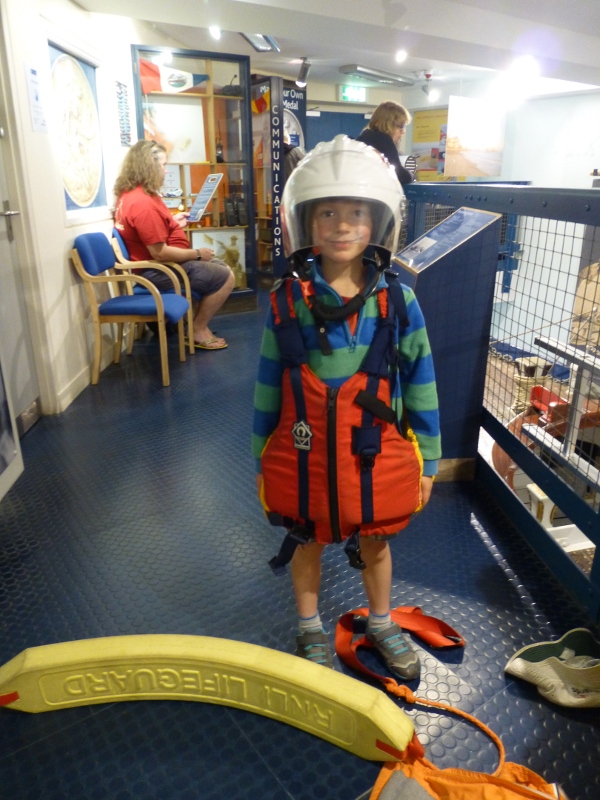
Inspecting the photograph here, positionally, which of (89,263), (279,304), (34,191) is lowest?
(89,263)

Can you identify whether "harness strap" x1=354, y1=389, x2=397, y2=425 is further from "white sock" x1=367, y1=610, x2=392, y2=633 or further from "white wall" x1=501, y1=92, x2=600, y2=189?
"white wall" x1=501, y1=92, x2=600, y2=189

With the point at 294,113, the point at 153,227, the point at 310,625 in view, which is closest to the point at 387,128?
the point at 153,227

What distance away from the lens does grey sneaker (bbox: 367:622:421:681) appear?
Result: 58.1 inches

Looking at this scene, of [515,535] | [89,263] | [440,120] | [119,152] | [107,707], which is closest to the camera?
[107,707]

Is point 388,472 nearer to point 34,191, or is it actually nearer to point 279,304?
point 279,304

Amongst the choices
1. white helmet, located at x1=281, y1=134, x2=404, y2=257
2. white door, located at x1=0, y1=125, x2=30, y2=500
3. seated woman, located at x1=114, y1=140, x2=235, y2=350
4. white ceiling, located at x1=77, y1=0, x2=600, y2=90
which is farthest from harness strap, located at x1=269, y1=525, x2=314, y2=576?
white ceiling, located at x1=77, y1=0, x2=600, y2=90

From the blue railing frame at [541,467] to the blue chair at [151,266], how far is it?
2.12m

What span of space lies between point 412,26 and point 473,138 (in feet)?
12.5

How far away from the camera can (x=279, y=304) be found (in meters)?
1.23

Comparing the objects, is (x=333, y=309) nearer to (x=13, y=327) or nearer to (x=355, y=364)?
(x=355, y=364)

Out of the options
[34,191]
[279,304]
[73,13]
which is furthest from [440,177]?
[279,304]

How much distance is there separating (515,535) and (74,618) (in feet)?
4.78

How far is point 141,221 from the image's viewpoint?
12.7ft

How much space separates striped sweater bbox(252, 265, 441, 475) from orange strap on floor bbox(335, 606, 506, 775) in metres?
0.51
